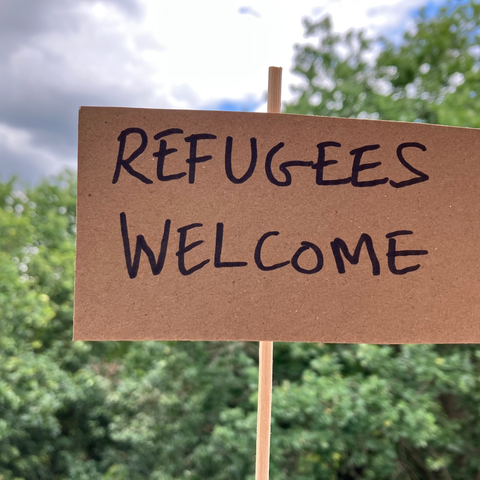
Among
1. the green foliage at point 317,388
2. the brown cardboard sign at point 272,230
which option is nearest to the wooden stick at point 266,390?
the brown cardboard sign at point 272,230

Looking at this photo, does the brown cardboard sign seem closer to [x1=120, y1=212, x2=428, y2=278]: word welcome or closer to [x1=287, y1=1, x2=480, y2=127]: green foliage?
[x1=120, y1=212, x2=428, y2=278]: word welcome

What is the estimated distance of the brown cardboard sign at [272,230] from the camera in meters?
0.66

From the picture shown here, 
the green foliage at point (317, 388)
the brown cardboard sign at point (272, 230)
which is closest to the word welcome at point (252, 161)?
the brown cardboard sign at point (272, 230)

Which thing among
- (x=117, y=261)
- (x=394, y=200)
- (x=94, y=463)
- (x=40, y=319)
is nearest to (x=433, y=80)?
(x=394, y=200)

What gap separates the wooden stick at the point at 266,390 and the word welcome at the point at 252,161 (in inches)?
3.7

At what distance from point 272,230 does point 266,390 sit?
0.24 m

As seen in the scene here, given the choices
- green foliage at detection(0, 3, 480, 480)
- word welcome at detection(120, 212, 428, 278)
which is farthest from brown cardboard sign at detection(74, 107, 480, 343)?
green foliage at detection(0, 3, 480, 480)

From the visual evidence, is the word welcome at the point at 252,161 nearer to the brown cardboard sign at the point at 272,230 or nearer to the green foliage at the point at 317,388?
the brown cardboard sign at the point at 272,230

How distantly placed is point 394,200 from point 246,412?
198 cm

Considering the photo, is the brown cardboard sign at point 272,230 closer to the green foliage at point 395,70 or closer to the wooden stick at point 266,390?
the wooden stick at point 266,390

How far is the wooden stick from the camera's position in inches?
28.2

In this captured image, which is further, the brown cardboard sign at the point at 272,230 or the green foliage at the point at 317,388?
the green foliage at the point at 317,388

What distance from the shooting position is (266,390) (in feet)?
2.38

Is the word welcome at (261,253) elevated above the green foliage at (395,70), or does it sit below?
below
